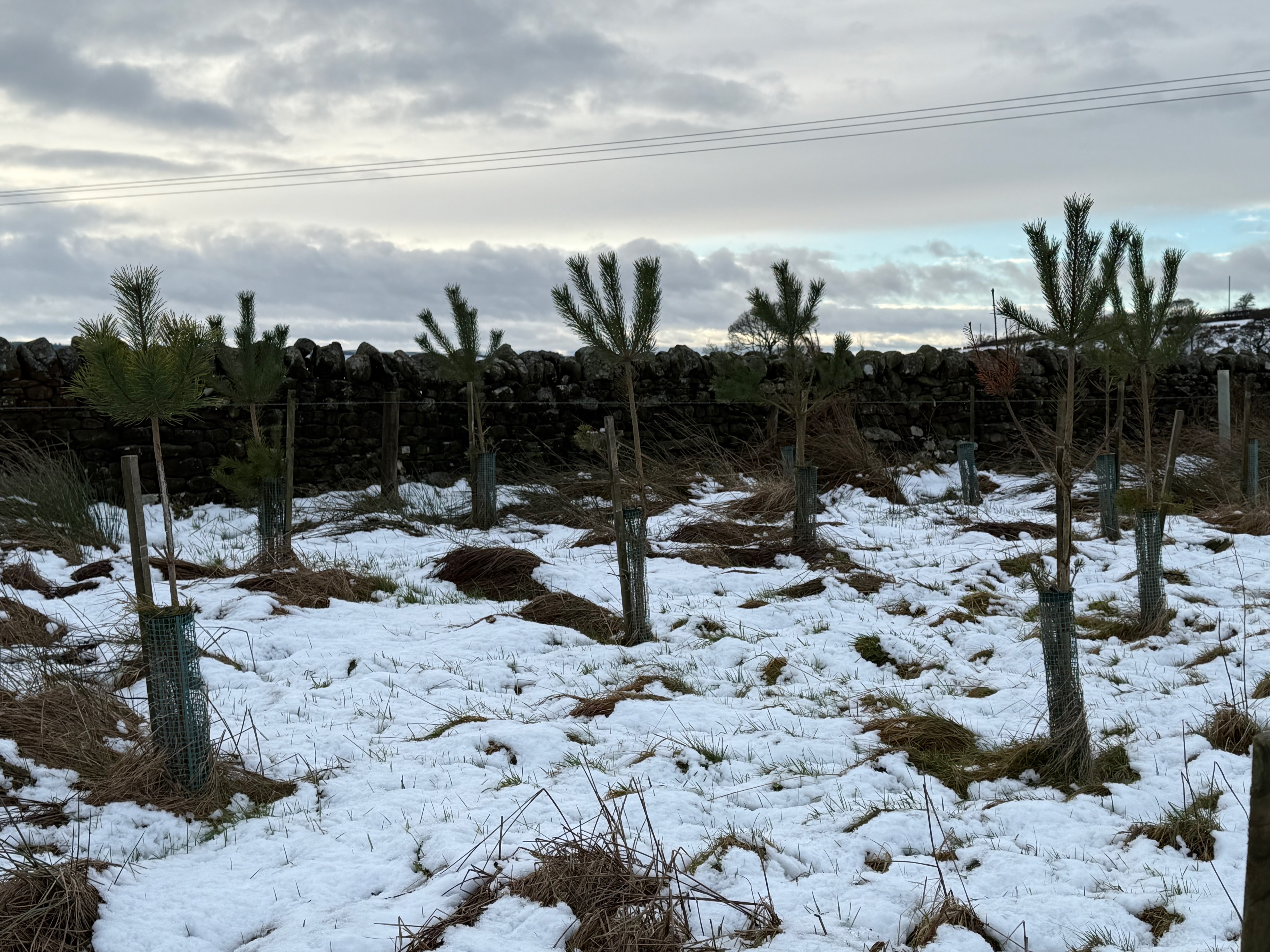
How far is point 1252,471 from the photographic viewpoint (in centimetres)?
1003

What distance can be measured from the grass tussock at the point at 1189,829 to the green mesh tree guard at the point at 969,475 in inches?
320

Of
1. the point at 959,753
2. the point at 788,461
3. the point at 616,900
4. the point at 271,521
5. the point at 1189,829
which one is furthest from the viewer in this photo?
the point at 788,461

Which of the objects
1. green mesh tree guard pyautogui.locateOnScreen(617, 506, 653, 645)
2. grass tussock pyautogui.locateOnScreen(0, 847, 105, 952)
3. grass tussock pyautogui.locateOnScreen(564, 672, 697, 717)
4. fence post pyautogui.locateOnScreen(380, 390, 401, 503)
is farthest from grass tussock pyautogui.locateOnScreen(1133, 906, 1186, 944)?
fence post pyautogui.locateOnScreen(380, 390, 401, 503)

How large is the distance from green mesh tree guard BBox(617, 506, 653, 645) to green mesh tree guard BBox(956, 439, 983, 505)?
249 inches

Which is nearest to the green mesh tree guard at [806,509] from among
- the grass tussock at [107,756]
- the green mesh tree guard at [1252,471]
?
the green mesh tree guard at [1252,471]

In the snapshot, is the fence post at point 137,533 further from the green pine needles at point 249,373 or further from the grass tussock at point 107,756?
the green pine needles at point 249,373

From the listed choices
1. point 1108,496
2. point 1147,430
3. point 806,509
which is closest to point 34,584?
point 806,509

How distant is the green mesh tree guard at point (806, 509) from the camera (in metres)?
8.56

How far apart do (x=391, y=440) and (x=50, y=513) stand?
11.6 feet

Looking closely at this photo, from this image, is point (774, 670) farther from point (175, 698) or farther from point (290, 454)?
point (290, 454)

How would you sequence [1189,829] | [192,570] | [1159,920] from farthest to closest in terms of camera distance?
1. [192,570]
2. [1189,829]
3. [1159,920]

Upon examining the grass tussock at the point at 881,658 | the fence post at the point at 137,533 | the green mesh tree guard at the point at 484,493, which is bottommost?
the grass tussock at the point at 881,658

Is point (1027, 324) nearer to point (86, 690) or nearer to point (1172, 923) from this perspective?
point (1172, 923)

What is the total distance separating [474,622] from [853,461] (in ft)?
22.3
